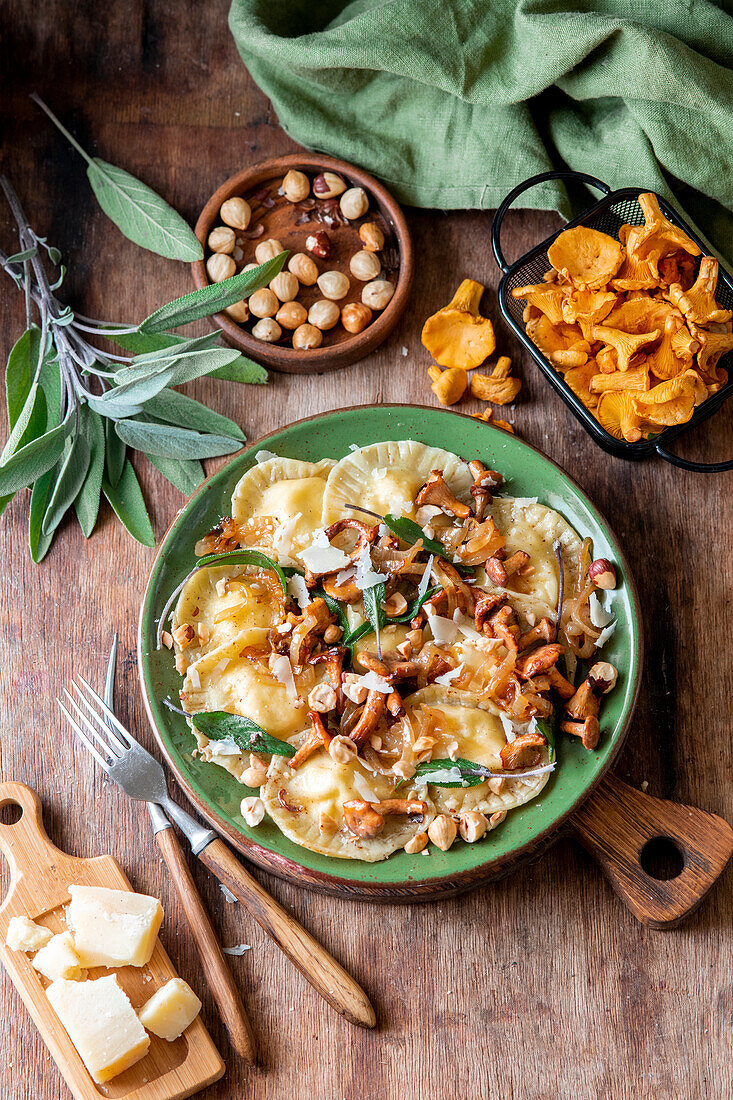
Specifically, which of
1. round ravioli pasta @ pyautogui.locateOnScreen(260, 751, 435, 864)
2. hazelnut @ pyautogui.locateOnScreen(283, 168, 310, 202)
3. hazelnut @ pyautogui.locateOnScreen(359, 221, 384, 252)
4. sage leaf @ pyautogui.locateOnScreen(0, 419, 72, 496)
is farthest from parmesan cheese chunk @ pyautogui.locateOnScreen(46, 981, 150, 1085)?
hazelnut @ pyautogui.locateOnScreen(283, 168, 310, 202)

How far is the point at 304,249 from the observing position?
3047 mm

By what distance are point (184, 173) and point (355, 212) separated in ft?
2.10

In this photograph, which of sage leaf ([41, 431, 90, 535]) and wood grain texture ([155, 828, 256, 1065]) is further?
sage leaf ([41, 431, 90, 535])

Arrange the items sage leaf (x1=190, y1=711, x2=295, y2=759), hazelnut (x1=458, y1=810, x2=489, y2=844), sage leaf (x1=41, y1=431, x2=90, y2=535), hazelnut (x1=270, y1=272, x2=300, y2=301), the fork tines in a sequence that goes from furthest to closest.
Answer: hazelnut (x1=270, y1=272, x2=300, y2=301) < sage leaf (x1=41, y1=431, x2=90, y2=535) < the fork tines < sage leaf (x1=190, y1=711, x2=295, y2=759) < hazelnut (x1=458, y1=810, x2=489, y2=844)

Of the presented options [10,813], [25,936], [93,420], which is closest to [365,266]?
[93,420]

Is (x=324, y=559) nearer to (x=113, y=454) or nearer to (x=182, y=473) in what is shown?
(x=182, y=473)

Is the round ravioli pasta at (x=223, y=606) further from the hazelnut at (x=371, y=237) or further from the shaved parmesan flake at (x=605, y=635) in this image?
the hazelnut at (x=371, y=237)

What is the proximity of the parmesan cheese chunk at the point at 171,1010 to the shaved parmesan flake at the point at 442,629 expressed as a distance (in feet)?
3.82

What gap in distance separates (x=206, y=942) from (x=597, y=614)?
143 centimetres

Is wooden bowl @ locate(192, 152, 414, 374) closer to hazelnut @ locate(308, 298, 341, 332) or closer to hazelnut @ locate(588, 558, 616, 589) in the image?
hazelnut @ locate(308, 298, 341, 332)

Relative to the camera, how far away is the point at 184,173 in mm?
3162

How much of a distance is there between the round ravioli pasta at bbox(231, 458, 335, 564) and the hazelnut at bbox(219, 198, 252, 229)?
33.5 inches

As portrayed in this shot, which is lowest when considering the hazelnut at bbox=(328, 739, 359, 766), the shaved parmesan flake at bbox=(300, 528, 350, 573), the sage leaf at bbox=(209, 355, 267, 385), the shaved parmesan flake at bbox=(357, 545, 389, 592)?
the hazelnut at bbox=(328, 739, 359, 766)

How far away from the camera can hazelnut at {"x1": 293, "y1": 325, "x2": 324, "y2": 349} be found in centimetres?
293
